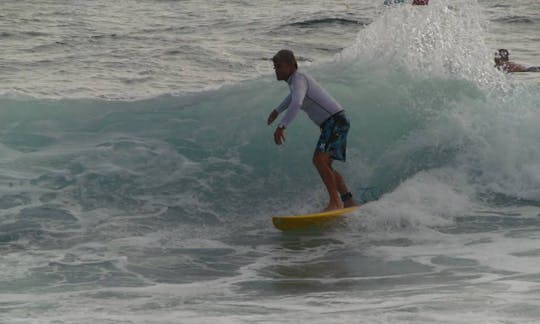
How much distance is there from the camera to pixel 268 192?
1084cm

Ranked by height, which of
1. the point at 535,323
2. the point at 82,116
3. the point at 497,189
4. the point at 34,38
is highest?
the point at 34,38

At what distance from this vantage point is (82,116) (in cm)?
1286

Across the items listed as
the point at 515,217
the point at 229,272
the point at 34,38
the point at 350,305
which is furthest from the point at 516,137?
the point at 34,38

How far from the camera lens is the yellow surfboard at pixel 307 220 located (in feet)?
30.8

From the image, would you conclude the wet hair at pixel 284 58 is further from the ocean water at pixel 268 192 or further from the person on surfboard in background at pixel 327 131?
the ocean water at pixel 268 192

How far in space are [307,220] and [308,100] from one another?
1.11 m

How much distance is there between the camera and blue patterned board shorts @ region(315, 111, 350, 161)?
9570 millimetres

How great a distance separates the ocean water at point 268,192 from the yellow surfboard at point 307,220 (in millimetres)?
99

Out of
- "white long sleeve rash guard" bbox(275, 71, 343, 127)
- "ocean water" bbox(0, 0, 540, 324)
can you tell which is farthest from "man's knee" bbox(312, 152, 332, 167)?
"ocean water" bbox(0, 0, 540, 324)

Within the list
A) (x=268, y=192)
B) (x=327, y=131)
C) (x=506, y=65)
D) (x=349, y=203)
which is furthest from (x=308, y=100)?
(x=506, y=65)

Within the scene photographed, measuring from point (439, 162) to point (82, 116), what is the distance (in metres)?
4.50

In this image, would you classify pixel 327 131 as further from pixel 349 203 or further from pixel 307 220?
pixel 307 220

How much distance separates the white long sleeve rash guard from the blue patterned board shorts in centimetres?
5

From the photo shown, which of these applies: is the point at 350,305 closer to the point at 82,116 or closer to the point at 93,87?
the point at 82,116
